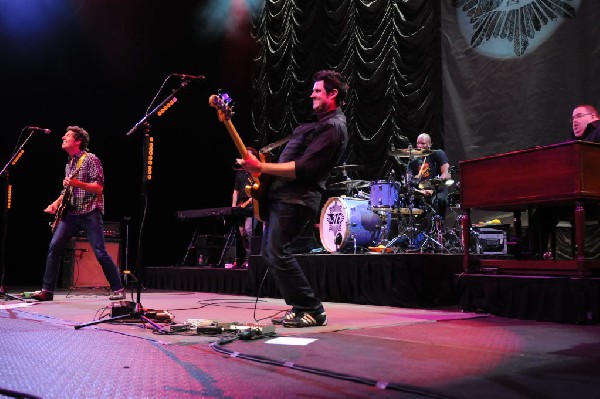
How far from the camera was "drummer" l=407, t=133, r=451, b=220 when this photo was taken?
7.90 meters

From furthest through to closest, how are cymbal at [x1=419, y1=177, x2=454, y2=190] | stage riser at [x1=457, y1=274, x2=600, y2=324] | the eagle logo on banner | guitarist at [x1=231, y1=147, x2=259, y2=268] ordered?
guitarist at [x1=231, y1=147, x2=259, y2=268] → the eagle logo on banner → cymbal at [x1=419, y1=177, x2=454, y2=190] → stage riser at [x1=457, y1=274, x2=600, y2=324]

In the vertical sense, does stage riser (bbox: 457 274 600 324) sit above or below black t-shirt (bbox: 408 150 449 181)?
below

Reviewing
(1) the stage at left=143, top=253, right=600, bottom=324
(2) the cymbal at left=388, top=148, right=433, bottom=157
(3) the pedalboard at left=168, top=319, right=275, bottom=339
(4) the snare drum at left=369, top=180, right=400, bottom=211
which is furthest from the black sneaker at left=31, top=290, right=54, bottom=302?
(2) the cymbal at left=388, top=148, right=433, bottom=157

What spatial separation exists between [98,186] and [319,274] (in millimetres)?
2822

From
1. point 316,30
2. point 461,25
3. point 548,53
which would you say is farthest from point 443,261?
point 316,30

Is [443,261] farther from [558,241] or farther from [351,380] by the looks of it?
[351,380]

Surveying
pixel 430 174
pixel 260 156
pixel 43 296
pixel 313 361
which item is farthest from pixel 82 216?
pixel 430 174

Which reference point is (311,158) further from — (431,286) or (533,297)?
(431,286)

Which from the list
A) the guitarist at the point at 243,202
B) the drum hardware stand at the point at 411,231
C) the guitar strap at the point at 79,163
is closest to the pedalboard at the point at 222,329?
the guitar strap at the point at 79,163

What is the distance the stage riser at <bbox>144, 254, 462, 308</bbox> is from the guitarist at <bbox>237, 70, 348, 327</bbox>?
2013 millimetres

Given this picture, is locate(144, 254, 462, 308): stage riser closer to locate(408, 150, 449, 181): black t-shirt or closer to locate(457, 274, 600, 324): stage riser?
locate(457, 274, 600, 324): stage riser

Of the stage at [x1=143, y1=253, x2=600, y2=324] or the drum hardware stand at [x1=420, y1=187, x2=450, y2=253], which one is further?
the drum hardware stand at [x1=420, y1=187, x2=450, y2=253]

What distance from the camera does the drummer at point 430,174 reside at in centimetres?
790

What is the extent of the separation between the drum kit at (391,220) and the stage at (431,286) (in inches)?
40.3
